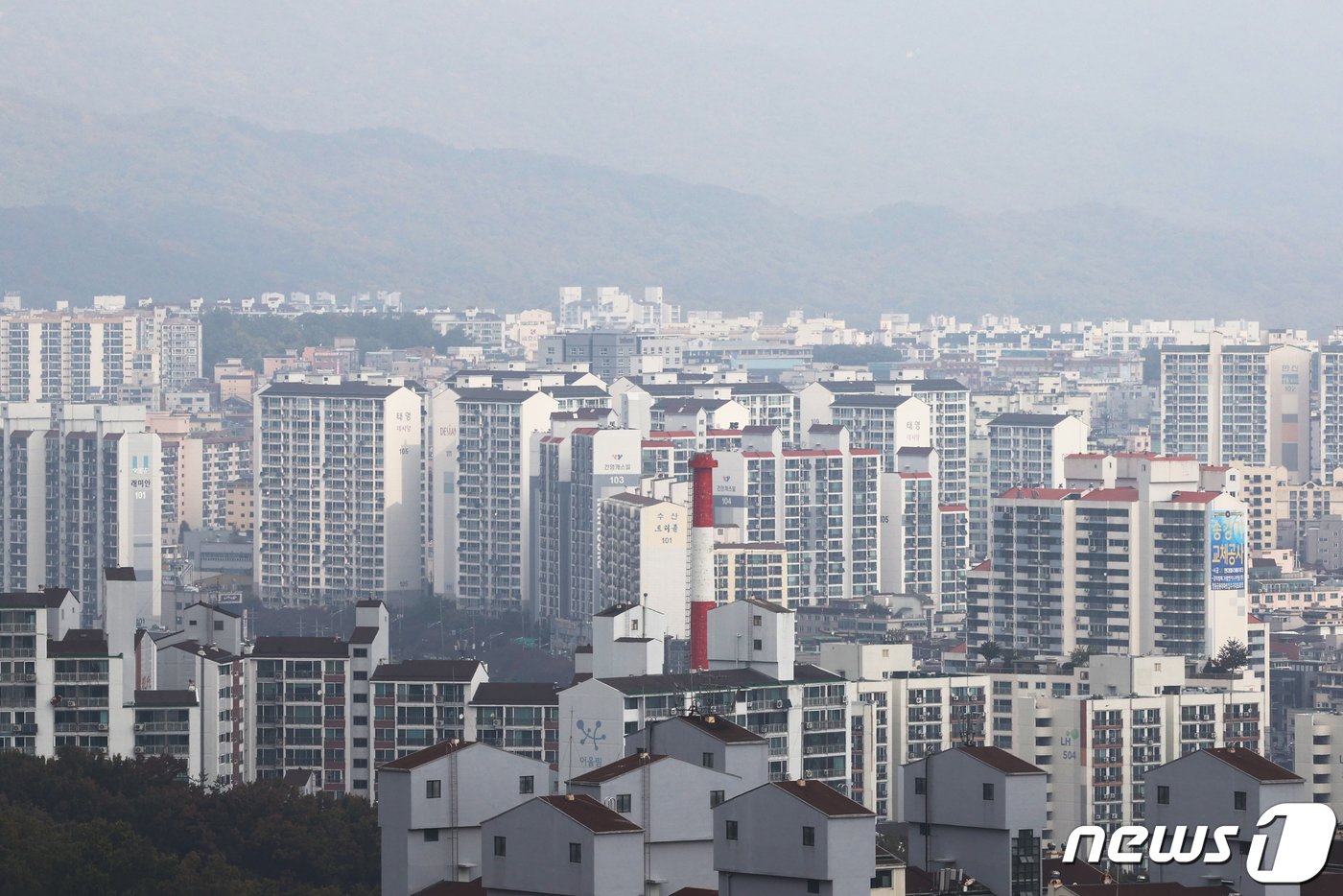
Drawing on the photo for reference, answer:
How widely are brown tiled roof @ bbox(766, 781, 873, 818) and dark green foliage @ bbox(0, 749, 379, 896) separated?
441cm

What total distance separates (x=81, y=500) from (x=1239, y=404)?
30953mm

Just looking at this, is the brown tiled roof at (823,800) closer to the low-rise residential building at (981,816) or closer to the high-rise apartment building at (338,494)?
the low-rise residential building at (981,816)

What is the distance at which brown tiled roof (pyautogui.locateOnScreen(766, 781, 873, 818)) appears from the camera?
1412cm

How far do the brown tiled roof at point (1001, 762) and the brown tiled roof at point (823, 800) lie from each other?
1232 mm

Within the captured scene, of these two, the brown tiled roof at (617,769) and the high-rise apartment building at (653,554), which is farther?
the high-rise apartment building at (653,554)

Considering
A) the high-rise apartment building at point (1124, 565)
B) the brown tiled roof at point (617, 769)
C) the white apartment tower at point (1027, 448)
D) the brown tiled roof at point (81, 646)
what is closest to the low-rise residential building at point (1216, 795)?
the brown tiled roof at point (617, 769)

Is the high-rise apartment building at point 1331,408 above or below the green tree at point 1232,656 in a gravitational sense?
above

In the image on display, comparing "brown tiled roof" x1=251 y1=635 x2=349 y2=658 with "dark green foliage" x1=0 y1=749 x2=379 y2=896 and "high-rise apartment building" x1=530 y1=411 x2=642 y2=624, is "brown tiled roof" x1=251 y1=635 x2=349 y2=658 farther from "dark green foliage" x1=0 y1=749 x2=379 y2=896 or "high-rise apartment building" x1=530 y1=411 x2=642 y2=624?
"high-rise apartment building" x1=530 y1=411 x2=642 y2=624

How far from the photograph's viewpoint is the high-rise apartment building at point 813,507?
51.4m

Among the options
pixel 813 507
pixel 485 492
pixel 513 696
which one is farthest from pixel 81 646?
pixel 485 492

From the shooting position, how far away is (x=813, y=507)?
5209 cm

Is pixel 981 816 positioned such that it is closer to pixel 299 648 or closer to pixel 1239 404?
pixel 299 648

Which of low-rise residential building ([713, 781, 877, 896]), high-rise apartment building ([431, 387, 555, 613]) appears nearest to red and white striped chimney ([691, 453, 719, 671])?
low-rise residential building ([713, 781, 877, 896])

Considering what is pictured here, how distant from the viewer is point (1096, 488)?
4084 cm
